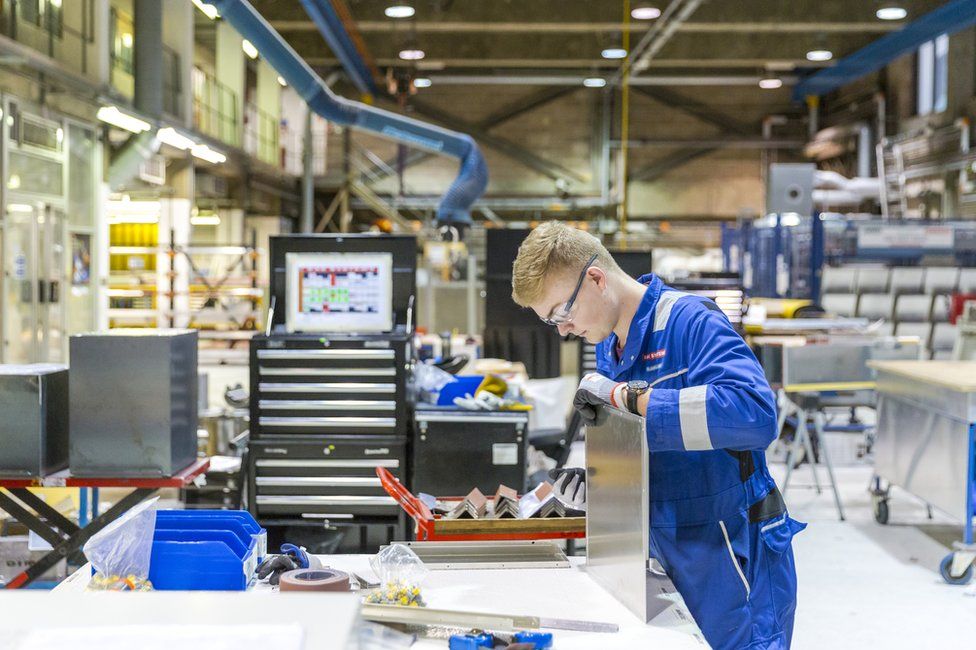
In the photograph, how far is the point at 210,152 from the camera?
1320cm

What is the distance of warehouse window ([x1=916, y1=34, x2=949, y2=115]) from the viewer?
49.5 feet

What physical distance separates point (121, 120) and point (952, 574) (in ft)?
28.4

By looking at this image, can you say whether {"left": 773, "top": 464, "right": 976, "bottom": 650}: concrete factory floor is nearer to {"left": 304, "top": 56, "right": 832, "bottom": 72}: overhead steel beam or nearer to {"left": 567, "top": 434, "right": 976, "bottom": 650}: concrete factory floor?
{"left": 567, "top": 434, "right": 976, "bottom": 650}: concrete factory floor

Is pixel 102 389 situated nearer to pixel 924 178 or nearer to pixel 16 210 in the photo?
pixel 16 210

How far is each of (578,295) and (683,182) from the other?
18234mm

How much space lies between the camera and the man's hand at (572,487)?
227 cm

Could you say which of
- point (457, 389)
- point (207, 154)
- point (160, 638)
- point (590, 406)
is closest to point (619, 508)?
point (590, 406)

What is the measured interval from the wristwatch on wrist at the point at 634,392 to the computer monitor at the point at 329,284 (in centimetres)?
256

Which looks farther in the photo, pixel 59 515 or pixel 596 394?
pixel 59 515

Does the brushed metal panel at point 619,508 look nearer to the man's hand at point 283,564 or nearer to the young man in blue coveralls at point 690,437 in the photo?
the young man in blue coveralls at point 690,437

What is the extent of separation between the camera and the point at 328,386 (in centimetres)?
416

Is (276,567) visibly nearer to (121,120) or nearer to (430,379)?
(430,379)

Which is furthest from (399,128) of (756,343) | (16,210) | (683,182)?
(683,182)

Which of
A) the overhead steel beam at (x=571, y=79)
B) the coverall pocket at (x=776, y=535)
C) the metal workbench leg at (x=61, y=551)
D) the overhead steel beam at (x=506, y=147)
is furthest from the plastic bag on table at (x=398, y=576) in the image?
the overhead steel beam at (x=506, y=147)
